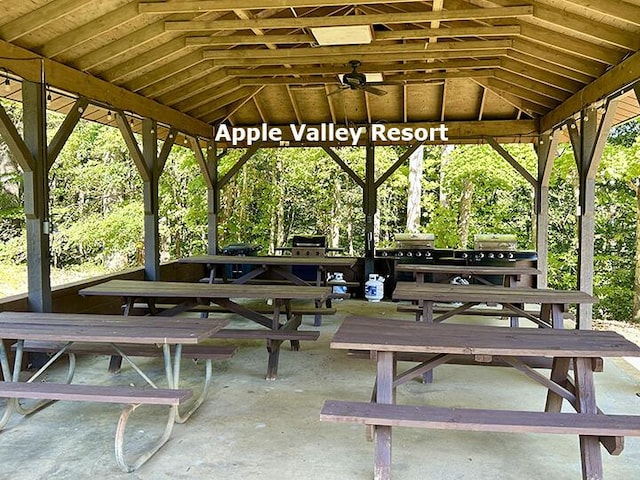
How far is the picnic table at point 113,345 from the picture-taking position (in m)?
2.67

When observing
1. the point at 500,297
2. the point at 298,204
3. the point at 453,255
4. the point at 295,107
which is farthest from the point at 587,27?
the point at 298,204

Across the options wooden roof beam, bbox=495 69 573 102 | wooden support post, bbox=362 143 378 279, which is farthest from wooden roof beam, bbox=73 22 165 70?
wooden support post, bbox=362 143 378 279

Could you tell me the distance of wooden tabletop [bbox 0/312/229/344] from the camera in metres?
2.96

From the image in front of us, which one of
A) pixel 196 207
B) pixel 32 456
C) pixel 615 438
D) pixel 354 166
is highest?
pixel 354 166

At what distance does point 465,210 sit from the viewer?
587 inches

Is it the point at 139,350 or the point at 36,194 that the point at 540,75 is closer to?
the point at 139,350

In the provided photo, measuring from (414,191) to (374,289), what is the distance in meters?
6.64

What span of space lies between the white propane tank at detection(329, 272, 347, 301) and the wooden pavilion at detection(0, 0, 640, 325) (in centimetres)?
62

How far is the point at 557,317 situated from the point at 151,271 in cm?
475

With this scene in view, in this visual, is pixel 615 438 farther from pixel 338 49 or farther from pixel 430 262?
pixel 430 262

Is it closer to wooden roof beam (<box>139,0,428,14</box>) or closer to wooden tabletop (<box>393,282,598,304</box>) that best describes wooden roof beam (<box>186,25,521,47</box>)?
wooden roof beam (<box>139,0,428,14</box>)

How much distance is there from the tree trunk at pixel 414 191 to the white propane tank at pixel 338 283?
5.66 m

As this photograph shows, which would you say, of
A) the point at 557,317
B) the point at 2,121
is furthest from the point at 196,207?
the point at 557,317

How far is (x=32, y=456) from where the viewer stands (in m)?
2.90
